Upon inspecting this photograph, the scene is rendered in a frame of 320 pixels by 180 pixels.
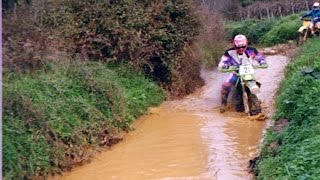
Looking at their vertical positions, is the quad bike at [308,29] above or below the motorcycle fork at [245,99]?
above

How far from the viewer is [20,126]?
5.89 meters

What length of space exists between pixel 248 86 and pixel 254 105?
0.37m

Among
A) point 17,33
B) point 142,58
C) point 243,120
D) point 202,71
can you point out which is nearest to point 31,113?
point 17,33

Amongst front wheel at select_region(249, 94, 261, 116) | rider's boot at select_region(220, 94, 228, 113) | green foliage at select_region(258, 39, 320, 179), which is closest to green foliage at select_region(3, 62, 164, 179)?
rider's boot at select_region(220, 94, 228, 113)

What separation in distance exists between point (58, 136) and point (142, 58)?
4.48 meters

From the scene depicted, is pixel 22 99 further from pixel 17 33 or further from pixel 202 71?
pixel 202 71

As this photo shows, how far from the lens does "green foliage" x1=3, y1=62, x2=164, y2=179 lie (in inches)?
227

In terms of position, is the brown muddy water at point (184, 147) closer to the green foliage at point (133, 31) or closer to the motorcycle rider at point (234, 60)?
the motorcycle rider at point (234, 60)

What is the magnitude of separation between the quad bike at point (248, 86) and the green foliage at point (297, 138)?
5.36 feet

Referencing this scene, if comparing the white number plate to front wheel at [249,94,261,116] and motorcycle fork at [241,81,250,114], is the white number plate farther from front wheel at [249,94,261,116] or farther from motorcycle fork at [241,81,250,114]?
front wheel at [249,94,261,116]

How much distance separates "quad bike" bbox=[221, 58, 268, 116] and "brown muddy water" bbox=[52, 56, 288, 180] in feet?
0.73

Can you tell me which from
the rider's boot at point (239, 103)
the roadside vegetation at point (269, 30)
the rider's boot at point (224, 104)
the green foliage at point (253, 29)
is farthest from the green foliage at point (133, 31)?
the green foliage at point (253, 29)

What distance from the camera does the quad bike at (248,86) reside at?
9281 millimetres

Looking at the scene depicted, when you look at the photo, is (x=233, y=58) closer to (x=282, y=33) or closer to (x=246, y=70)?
(x=246, y=70)
